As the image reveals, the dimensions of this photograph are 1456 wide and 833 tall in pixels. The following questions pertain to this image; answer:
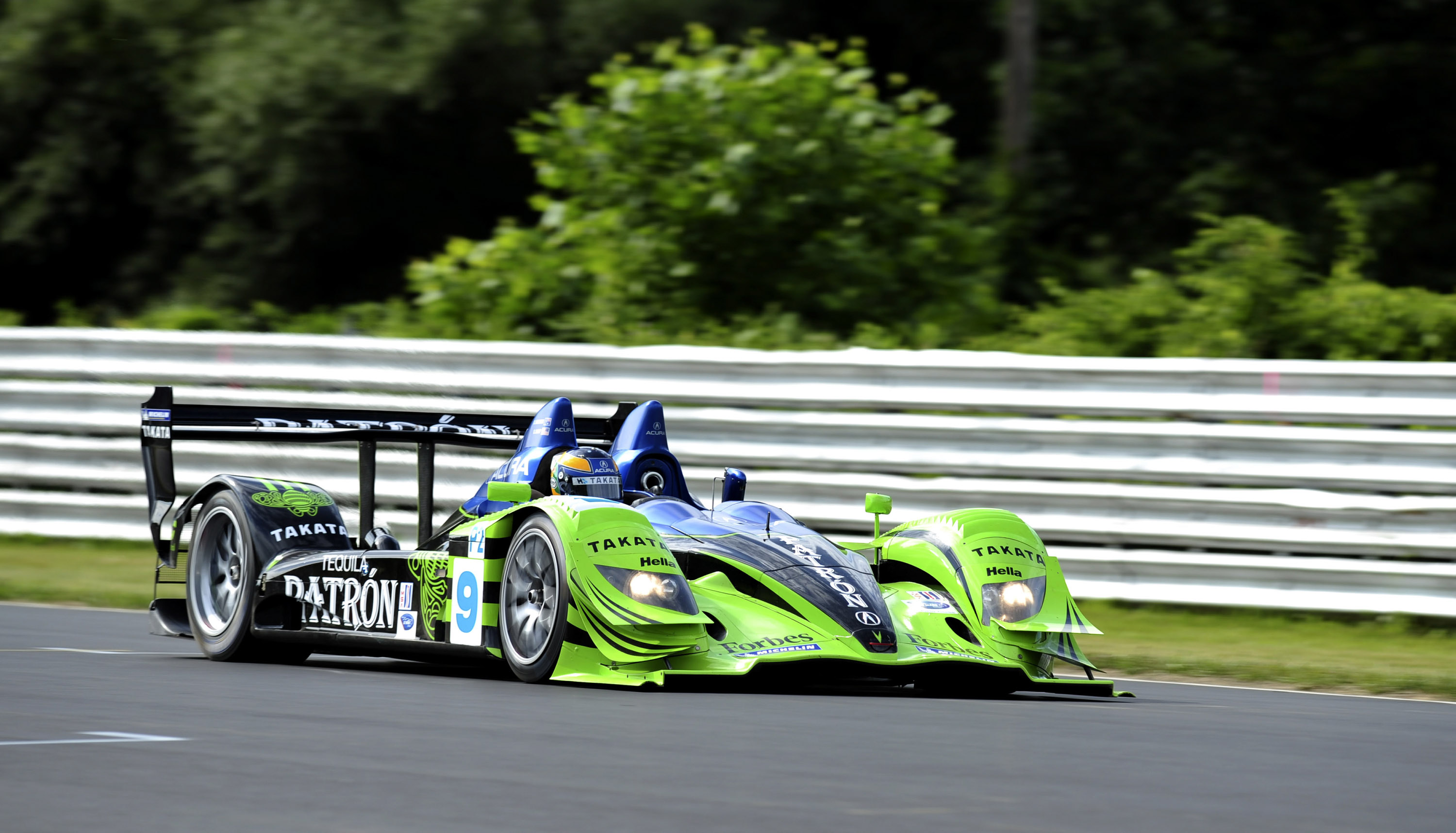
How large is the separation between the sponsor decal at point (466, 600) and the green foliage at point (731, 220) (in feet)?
22.5

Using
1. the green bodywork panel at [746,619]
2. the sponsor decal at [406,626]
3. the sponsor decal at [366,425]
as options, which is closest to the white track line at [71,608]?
the sponsor decal at [366,425]

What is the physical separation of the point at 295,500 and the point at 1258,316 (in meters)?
6.55

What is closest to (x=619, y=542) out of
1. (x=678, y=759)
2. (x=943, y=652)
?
(x=943, y=652)

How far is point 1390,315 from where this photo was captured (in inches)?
476

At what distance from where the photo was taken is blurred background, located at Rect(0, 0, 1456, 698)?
1020 centimetres

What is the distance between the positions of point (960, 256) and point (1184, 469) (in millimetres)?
5346

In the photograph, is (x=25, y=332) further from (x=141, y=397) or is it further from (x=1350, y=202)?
(x=1350, y=202)

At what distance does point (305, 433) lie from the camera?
862cm

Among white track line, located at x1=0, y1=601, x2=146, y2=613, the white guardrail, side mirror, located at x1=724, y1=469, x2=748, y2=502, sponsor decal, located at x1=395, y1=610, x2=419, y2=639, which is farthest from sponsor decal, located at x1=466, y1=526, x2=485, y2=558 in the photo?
the white guardrail

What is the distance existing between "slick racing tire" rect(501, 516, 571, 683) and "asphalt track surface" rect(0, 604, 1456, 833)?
141 mm

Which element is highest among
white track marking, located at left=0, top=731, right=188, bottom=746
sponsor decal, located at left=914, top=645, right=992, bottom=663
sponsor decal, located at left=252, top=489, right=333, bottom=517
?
sponsor decal, located at left=252, top=489, right=333, bottom=517

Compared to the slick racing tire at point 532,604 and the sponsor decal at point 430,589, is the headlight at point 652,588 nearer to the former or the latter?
the slick racing tire at point 532,604

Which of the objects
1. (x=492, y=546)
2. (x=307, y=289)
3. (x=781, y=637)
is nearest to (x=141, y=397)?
(x=307, y=289)

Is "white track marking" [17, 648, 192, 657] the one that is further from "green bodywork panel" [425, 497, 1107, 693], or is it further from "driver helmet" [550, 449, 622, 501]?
"driver helmet" [550, 449, 622, 501]
